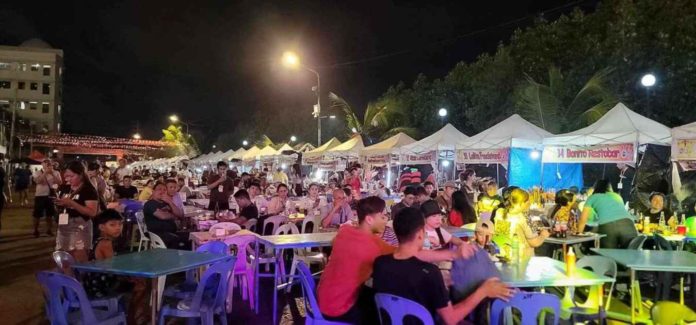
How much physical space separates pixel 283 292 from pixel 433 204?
3.09 m

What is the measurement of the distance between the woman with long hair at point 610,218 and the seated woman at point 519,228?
166 centimetres

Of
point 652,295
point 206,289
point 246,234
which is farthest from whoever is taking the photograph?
point 652,295

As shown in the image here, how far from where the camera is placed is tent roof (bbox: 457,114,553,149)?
470 inches

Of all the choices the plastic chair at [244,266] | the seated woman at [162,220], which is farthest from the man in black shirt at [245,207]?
the plastic chair at [244,266]

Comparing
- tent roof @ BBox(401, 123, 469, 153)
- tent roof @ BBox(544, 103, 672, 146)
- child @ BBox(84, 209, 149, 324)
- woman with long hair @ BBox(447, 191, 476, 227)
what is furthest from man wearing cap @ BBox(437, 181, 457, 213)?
child @ BBox(84, 209, 149, 324)

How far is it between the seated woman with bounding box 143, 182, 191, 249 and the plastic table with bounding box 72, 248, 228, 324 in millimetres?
2707

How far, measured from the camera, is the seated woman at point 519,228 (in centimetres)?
525

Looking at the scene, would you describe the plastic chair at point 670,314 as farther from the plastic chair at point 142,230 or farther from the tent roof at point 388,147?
the tent roof at point 388,147

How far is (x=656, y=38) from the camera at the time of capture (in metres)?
14.6

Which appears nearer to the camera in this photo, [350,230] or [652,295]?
[350,230]

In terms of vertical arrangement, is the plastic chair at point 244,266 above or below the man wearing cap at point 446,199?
below

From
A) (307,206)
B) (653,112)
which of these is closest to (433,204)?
(307,206)

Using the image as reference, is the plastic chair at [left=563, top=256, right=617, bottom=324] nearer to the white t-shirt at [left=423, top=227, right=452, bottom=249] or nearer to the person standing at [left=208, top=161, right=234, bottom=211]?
the white t-shirt at [left=423, top=227, right=452, bottom=249]

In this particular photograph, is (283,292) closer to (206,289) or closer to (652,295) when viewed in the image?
(206,289)
